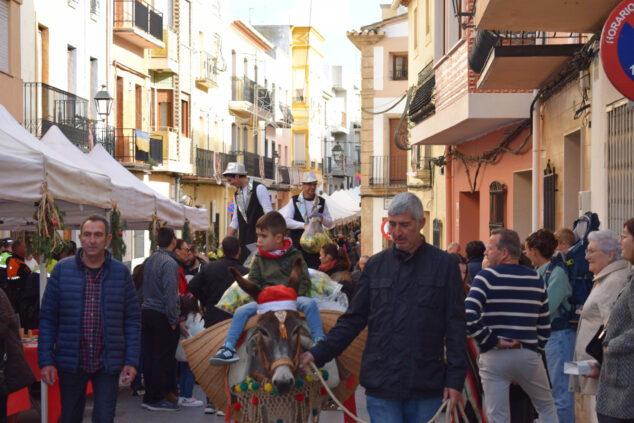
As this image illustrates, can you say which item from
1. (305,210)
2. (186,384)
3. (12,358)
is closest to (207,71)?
(186,384)

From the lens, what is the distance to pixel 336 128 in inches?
3632

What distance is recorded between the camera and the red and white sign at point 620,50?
711 centimetres

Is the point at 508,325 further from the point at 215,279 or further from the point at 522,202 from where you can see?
the point at 522,202

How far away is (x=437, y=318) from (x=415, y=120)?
19.8 m

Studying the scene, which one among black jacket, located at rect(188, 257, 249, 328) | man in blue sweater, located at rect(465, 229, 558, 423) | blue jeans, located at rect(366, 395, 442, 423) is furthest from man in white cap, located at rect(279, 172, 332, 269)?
blue jeans, located at rect(366, 395, 442, 423)

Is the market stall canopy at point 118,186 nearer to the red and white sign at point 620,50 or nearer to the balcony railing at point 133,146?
the red and white sign at point 620,50

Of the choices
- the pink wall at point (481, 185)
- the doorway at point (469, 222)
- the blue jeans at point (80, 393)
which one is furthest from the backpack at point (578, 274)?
the doorway at point (469, 222)

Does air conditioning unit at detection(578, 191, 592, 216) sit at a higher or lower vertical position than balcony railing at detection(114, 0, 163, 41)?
lower

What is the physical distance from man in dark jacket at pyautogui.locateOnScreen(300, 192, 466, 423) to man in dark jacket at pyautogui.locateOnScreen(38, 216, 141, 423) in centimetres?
217

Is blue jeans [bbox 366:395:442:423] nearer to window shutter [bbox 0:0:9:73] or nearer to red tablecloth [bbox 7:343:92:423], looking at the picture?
red tablecloth [bbox 7:343:92:423]

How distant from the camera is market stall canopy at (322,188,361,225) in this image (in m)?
37.9

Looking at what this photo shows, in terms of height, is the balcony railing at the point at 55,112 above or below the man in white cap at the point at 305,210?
above

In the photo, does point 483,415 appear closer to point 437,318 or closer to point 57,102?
point 437,318

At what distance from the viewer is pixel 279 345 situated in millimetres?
6223
